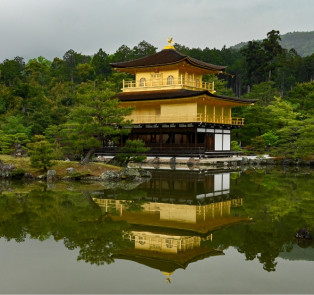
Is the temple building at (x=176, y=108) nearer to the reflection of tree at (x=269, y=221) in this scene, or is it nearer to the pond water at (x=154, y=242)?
the reflection of tree at (x=269, y=221)

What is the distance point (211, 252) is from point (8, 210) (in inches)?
294

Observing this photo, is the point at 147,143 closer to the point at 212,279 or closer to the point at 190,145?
the point at 190,145

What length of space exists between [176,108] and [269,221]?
25354mm

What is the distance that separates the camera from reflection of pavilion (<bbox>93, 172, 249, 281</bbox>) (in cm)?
862

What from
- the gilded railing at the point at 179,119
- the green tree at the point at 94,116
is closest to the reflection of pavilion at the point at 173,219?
the green tree at the point at 94,116

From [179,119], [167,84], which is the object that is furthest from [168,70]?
[179,119]

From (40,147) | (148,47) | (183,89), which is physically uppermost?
(148,47)

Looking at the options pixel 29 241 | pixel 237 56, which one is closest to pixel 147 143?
pixel 29 241

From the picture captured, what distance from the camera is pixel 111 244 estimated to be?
9336 mm

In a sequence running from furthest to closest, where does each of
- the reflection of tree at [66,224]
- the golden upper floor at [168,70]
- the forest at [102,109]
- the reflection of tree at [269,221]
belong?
the golden upper floor at [168,70], the forest at [102,109], the reflection of tree at [66,224], the reflection of tree at [269,221]

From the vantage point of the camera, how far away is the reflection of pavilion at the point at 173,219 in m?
8.62

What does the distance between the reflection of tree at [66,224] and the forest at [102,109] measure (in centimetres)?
754

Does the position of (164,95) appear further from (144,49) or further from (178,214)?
(144,49)

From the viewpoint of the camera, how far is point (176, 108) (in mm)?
36344
